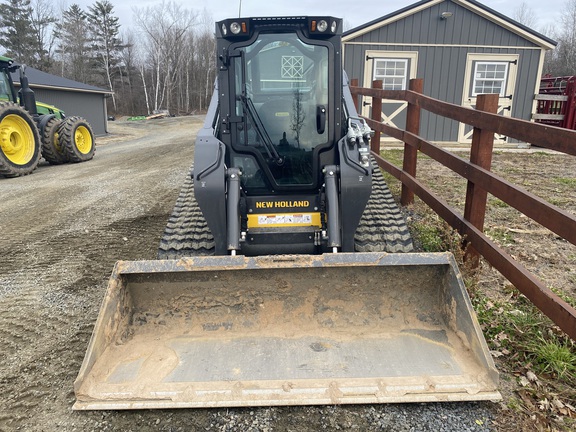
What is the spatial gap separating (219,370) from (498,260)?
2.09m

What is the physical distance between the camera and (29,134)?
9.92m

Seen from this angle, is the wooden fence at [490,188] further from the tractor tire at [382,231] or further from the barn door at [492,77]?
the barn door at [492,77]

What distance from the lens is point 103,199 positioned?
707cm

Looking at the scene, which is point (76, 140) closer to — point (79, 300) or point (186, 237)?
point (79, 300)

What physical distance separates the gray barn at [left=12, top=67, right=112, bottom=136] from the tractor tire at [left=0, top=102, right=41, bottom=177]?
23.8 feet

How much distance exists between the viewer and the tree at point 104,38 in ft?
152

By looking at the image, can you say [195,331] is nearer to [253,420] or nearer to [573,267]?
[253,420]

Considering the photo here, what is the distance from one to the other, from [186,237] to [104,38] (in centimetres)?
5059

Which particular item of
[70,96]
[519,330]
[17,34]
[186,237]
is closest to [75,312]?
[186,237]

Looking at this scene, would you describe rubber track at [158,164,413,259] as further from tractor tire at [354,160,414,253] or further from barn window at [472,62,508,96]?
barn window at [472,62,508,96]

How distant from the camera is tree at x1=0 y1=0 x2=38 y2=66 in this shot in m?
40.1

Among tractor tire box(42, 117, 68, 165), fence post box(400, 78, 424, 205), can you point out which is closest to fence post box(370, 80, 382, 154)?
fence post box(400, 78, 424, 205)

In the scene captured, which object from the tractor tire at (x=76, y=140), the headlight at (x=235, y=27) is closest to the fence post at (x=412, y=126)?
the headlight at (x=235, y=27)

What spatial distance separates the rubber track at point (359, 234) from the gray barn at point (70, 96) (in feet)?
49.4
